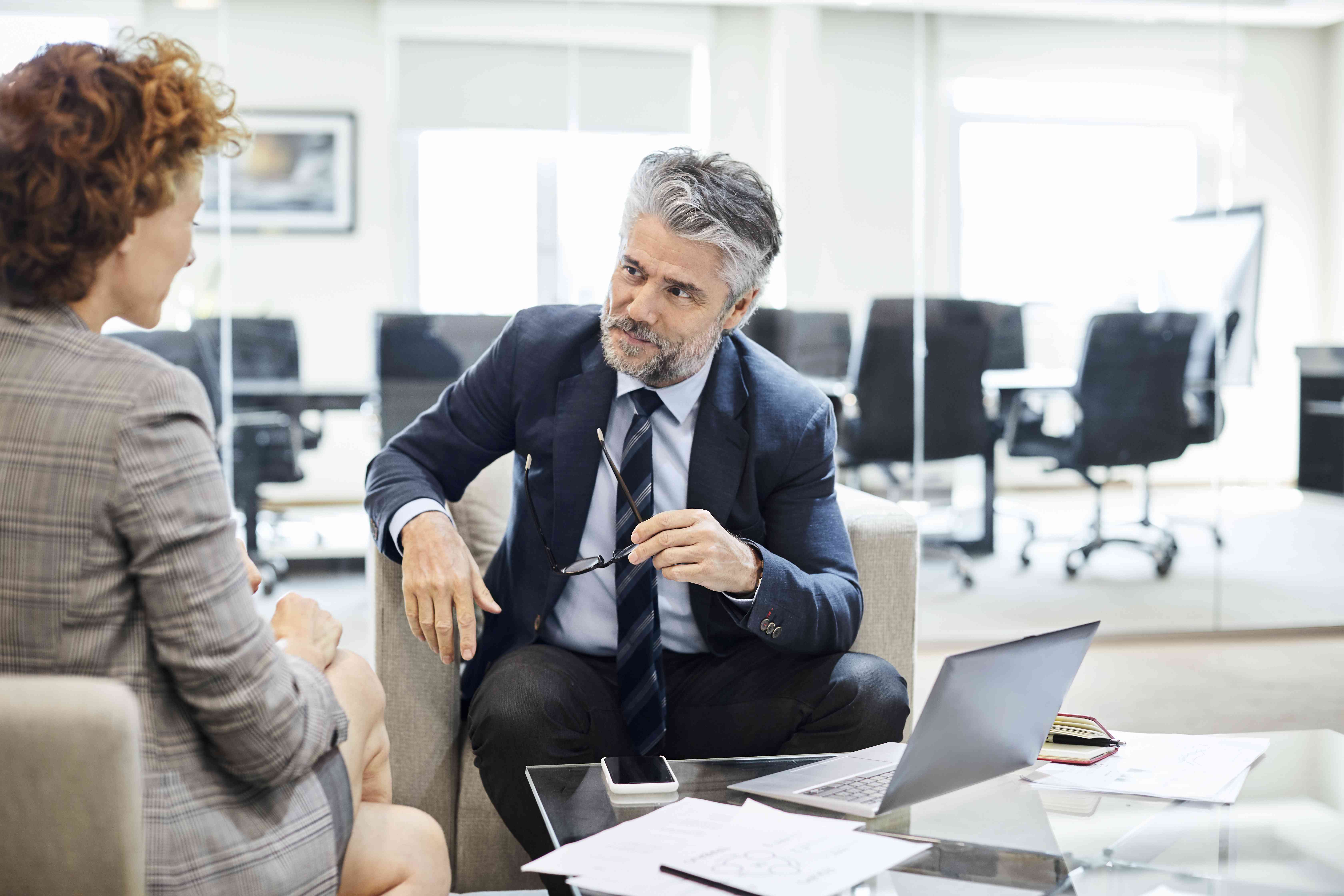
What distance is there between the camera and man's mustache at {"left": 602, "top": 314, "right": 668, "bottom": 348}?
1.57m

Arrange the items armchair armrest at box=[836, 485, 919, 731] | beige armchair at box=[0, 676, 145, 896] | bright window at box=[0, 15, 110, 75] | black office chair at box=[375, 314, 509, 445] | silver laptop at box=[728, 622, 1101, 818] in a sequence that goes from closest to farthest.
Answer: beige armchair at box=[0, 676, 145, 896] < silver laptop at box=[728, 622, 1101, 818] < armchair armrest at box=[836, 485, 919, 731] < black office chair at box=[375, 314, 509, 445] < bright window at box=[0, 15, 110, 75]

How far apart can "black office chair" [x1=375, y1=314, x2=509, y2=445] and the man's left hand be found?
200 centimetres

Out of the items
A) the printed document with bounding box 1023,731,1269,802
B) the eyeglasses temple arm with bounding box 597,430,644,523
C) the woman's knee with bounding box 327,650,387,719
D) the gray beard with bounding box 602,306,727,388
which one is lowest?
the printed document with bounding box 1023,731,1269,802

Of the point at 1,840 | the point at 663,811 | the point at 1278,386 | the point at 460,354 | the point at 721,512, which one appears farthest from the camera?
the point at 1278,386

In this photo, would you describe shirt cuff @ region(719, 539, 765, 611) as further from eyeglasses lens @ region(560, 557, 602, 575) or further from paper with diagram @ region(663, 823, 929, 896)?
paper with diagram @ region(663, 823, 929, 896)

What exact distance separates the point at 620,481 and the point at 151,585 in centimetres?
65

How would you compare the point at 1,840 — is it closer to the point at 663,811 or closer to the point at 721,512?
the point at 663,811

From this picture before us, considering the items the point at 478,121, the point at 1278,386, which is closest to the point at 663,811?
the point at 478,121

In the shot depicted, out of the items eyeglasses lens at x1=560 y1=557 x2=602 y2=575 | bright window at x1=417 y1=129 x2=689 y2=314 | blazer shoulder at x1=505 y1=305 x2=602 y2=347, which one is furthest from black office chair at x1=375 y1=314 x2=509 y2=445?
eyeglasses lens at x1=560 y1=557 x2=602 y2=575

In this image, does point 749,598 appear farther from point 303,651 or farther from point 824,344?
point 824,344

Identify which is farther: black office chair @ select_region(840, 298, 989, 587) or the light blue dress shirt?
black office chair @ select_region(840, 298, 989, 587)

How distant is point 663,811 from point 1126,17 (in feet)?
12.2

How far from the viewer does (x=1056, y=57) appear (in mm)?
3873

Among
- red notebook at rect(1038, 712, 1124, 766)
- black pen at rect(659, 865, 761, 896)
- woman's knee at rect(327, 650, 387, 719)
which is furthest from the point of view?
red notebook at rect(1038, 712, 1124, 766)
